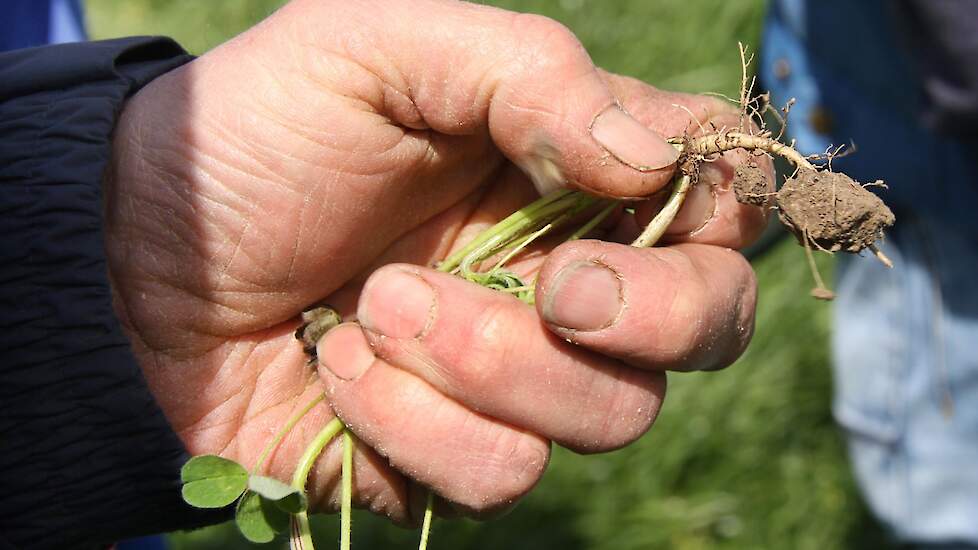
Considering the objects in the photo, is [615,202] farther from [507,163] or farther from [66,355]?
[66,355]

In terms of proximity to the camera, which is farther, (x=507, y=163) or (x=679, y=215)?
(x=507, y=163)

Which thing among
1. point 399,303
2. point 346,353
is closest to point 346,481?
point 346,353

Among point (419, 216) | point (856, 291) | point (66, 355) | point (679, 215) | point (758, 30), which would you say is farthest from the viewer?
point (758, 30)

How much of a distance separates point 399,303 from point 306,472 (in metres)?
0.32

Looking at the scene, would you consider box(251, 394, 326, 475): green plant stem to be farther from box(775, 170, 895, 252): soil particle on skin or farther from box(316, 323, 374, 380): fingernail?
box(775, 170, 895, 252): soil particle on skin

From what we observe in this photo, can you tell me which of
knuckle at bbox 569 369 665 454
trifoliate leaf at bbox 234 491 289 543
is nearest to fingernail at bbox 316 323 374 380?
trifoliate leaf at bbox 234 491 289 543

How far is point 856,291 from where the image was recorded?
9.29 ft

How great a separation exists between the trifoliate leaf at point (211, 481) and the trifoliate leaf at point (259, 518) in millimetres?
21

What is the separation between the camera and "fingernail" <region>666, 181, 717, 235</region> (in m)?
1.73

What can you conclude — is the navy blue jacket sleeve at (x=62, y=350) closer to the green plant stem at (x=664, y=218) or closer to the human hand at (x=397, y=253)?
the human hand at (x=397, y=253)

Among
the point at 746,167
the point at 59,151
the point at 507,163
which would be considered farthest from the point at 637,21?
the point at 59,151

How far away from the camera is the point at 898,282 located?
2.74 metres

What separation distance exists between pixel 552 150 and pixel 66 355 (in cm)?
80

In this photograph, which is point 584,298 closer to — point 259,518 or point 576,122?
point 576,122
